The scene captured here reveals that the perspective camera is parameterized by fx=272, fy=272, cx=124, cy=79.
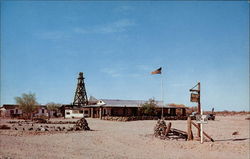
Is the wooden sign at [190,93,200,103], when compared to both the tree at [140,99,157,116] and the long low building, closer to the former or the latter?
the tree at [140,99,157,116]

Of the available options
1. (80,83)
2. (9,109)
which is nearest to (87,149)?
(80,83)

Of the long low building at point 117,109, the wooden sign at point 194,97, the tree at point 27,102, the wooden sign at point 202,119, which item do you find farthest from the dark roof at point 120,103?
the wooden sign at point 202,119

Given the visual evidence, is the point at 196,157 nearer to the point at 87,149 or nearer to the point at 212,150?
the point at 212,150

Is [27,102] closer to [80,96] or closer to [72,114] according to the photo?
[72,114]

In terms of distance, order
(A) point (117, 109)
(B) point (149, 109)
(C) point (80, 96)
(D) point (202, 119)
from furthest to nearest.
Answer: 1. (C) point (80, 96)
2. (A) point (117, 109)
3. (B) point (149, 109)
4. (D) point (202, 119)

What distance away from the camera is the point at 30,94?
50.3 meters

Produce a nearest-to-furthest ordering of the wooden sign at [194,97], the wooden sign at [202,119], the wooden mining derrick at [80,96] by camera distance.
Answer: the wooden sign at [202,119], the wooden sign at [194,97], the wooden mining derrick at [80,96]

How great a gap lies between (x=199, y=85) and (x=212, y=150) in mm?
5447

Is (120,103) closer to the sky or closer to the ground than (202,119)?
closer to the sky

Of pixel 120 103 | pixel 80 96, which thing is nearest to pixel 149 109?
pixel 120 103

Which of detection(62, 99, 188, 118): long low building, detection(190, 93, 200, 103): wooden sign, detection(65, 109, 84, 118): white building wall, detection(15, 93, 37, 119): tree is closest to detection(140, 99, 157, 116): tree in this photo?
detection(62, 99, 188, 118): long low building

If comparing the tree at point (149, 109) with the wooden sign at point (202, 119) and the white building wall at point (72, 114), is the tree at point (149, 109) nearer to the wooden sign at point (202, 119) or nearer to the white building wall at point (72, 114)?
the white building wall at point (72, 114)

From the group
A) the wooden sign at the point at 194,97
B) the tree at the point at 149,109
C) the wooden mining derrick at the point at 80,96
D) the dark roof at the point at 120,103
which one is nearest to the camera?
the wooden sign at the point at 194,97

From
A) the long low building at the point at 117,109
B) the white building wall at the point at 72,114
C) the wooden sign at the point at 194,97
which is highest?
the wooden sign at the point at 194,97
